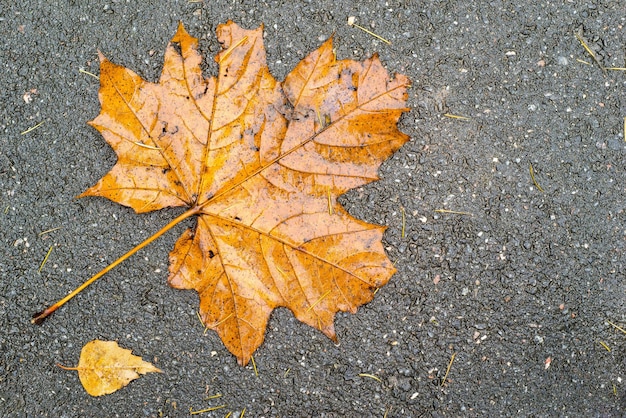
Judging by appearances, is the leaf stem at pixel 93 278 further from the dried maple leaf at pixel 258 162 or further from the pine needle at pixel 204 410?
the pine needle at pixel 204 410

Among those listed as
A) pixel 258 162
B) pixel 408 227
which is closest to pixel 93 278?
pixel 258 162

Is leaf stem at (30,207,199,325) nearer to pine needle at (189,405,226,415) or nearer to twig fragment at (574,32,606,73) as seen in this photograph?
pine needle at (189,405,226,415)

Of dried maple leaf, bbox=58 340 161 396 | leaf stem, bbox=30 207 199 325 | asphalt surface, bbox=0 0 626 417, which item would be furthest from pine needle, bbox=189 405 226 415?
leaf stem, bbox=30 207 199 325

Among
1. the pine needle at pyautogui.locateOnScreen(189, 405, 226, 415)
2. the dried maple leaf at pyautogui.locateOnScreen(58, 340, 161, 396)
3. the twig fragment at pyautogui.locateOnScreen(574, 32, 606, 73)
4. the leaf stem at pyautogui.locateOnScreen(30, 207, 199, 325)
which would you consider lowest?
the pine needle at pyautogui.locateOnScreen(189, 405, 226, 415)

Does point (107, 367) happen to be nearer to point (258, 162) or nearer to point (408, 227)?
point (258, 162)

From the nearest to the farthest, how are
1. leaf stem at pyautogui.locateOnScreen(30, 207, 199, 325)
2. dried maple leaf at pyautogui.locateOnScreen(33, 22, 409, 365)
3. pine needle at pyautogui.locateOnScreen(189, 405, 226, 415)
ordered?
dried maple leaf at pyautogui.locateOnScreen(33, 22, 409, 365) → leaf stem at pyautogui.locateOnScreen(30, 207, 199, 325) → pine needle at pyautogui.locateOnScreen(189, 405, 226, 415)

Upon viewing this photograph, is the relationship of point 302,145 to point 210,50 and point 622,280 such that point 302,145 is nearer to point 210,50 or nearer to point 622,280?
point 210,50

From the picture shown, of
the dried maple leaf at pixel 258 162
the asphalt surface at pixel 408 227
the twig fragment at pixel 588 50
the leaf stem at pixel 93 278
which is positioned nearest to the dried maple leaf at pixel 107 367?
the asphalt surface at pixel 408 227
